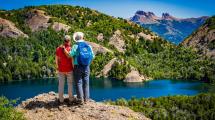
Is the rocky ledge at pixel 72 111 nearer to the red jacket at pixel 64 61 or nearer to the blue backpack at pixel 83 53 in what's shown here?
the red jacket at pixel 64 61

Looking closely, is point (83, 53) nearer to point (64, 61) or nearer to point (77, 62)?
point (77, 62)

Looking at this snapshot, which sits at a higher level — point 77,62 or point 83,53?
point 83,53

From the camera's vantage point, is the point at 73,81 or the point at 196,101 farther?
the point at 196,101

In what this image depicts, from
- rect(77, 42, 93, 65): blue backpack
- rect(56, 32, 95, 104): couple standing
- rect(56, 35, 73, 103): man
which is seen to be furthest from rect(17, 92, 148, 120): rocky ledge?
rect(77, 42, 93, 65): blue backpack

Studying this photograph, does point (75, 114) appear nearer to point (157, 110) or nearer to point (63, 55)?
point (63, 55)

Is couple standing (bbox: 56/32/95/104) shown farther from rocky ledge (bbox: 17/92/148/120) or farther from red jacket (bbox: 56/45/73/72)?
rocky ledge (bbox: 17/92/148/120)

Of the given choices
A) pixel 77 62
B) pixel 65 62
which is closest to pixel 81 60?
pixel 77 62

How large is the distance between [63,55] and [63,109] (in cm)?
318

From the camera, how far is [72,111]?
26516 millimetres

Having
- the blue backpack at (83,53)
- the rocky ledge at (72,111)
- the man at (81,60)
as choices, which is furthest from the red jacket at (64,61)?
the rocky ledge at (72,111)

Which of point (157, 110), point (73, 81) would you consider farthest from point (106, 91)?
point (73, 81)

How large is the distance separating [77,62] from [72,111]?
9.50ft

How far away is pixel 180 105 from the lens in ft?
343

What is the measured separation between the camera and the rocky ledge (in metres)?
26.0
